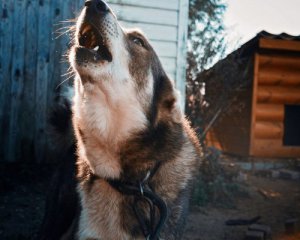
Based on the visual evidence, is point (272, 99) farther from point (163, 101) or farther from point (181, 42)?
point (163, 101)

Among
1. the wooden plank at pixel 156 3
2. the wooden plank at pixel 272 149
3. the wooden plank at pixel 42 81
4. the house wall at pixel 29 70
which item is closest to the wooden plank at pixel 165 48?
the wooden plank at pixel 156 3

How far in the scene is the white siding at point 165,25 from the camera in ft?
17.7

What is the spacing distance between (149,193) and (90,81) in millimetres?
755

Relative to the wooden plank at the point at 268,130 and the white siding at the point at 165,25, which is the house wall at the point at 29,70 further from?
the wooden plank at the point at 268,130

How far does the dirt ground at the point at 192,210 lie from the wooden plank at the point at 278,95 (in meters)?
2.84

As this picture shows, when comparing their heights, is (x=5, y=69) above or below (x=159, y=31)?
below

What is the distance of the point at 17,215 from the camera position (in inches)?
151

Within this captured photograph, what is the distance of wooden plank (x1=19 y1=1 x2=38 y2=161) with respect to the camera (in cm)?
509

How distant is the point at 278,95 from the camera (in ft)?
27.6

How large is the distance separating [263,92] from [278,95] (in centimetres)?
40

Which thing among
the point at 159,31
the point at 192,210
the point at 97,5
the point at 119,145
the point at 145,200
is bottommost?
the point at 192,210

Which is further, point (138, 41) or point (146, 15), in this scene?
point (146, 15)

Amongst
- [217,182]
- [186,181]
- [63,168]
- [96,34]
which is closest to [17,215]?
[63,168]

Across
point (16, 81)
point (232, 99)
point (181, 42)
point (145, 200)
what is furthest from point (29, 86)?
point (232, 99)
